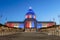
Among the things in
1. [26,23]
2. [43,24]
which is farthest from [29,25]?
[43,24]

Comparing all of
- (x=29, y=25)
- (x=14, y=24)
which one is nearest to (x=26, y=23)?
(x=29, y=25)

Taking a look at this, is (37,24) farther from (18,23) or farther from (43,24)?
(18,23)

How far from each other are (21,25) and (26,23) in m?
9.90

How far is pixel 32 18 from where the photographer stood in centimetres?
19450

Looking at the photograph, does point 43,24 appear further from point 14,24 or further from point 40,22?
point 14,24

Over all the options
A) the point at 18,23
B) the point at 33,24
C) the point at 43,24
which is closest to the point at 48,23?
the point at 43,24

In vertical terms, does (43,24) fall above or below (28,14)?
below

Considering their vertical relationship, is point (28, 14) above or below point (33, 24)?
above

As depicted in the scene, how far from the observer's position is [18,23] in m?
199

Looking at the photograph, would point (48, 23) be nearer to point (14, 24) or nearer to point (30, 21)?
point (30, 21)

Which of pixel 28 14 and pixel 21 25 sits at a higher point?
→ pixel 28 14

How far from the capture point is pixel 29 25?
191625 millimetres

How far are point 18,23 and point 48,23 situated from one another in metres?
34.3

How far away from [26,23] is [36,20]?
15.3 meters
